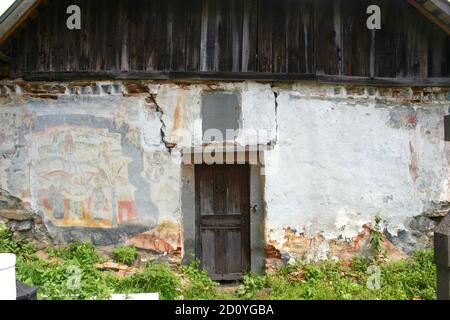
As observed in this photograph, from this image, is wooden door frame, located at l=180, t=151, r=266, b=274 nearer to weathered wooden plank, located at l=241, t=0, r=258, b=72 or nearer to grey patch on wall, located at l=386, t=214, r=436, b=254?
weathered wooden plank, located at l=241, t=0, r=258, b=72

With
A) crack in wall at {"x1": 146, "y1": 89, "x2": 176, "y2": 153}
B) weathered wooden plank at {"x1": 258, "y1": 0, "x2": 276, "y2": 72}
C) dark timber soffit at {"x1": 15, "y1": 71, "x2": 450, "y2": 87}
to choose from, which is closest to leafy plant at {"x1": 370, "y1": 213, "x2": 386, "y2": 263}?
dark timber soffit at {"x1": 15, "y1": 71, "x2": 450, "y2": 87}

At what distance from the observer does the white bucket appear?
11.4 feet

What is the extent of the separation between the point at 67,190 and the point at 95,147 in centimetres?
77

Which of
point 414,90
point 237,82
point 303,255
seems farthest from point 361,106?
point 303,255

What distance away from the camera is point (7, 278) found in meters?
3.51

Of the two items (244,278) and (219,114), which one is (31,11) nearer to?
(219,114)

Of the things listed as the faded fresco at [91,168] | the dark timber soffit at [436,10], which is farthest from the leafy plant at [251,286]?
the dark timber soffit at [436,10]

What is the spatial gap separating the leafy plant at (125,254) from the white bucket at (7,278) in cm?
236

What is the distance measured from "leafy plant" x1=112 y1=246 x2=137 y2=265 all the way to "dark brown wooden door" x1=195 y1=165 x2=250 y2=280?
995mm

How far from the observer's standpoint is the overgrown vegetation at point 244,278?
5.27 meters

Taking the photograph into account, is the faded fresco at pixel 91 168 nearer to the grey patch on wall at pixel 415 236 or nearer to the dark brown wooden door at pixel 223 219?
the dark brown wooden door at pixel 223 219

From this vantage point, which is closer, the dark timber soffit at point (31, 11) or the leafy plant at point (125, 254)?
the dark timber soffit at point (31, 11)

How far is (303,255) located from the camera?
624 centimetres

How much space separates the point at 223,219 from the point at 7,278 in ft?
11.2
